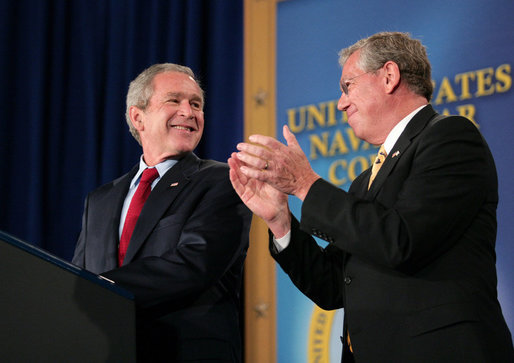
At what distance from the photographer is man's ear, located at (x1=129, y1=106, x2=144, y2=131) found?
251 cm

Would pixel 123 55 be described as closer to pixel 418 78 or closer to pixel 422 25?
pixel 422 25

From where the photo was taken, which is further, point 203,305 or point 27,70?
point 27,70

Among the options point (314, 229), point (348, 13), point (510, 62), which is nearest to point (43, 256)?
point (314, 229)

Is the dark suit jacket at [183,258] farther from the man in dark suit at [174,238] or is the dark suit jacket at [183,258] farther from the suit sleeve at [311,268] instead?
the suit sleeve at [311,268]

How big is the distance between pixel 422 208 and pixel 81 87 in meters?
2.85

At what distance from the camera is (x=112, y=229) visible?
2.17 metres

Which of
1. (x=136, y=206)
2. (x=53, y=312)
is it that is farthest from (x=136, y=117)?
(x=53, y=312)

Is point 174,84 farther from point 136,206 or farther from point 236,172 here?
point 236,172

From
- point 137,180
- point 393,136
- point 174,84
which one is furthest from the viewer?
point 174,84

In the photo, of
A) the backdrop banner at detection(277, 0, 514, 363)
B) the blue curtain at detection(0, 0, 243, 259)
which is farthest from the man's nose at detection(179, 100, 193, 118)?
the blue curtain at detection(0, 0, 243, 259)

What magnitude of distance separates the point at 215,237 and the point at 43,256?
85 cm

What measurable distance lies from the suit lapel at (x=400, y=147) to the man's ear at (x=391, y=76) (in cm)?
13

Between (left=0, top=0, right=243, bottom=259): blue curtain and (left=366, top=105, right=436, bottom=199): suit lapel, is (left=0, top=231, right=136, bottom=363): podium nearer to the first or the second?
(left=366, top=105, right=436, bottom=199): suit lapel

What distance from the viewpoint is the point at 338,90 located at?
10.4ft
